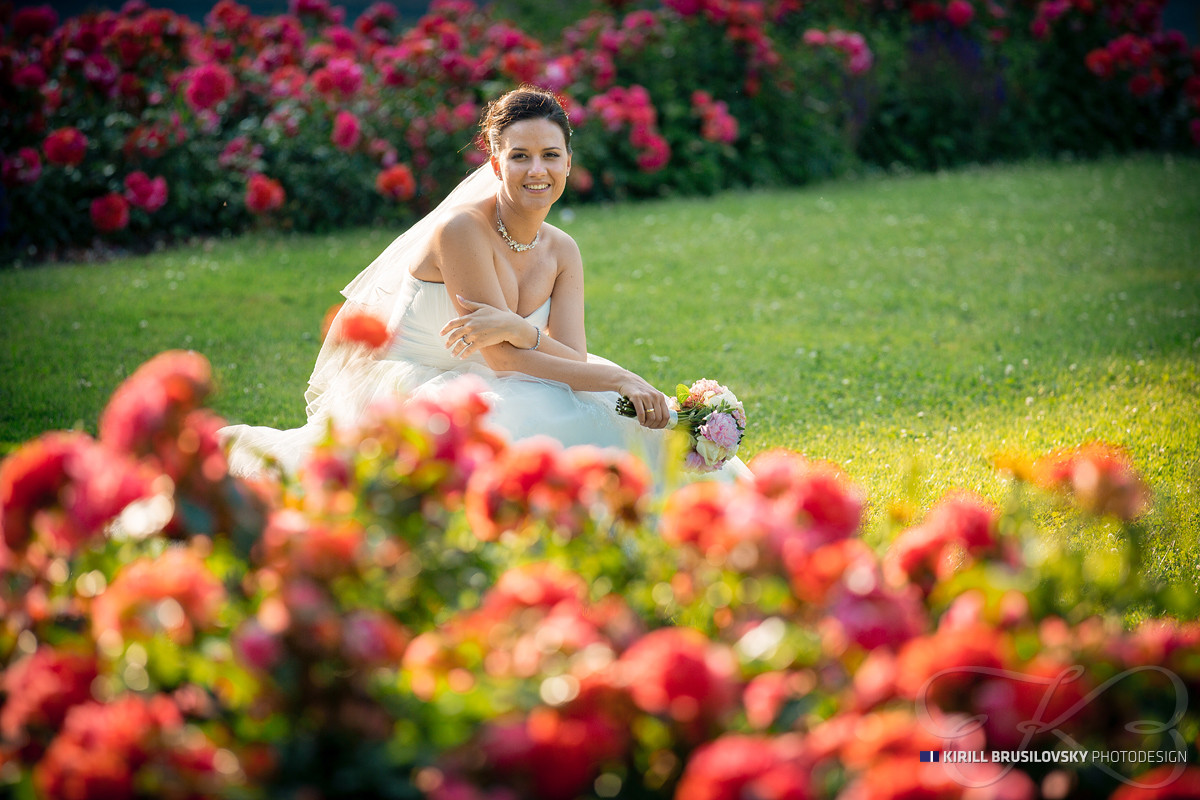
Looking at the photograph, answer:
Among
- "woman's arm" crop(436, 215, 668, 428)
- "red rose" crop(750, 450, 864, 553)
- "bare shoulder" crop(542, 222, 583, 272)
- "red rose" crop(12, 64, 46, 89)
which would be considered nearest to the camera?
"red rose" crop(750, 450, 864, 553)

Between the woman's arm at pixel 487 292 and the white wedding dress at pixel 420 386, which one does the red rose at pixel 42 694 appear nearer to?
the white wedding dress at pixel 420 386

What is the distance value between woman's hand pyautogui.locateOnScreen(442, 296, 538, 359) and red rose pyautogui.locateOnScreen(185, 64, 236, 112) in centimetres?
525

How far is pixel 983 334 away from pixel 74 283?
5.91 meters

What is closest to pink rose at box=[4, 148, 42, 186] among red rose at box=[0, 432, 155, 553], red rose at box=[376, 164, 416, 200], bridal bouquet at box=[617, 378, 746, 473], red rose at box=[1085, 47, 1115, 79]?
red rose at box=[376, 164, 416, 200]

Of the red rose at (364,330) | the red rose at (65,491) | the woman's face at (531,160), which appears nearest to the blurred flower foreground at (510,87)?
the woman's face at (531,160)

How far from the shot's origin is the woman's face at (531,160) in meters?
3.60

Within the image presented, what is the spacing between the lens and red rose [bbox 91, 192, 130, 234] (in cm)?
717

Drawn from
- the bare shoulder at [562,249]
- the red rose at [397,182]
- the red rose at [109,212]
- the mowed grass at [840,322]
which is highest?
the bare shoulder at [562,249]

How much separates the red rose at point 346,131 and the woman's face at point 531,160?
179 inches

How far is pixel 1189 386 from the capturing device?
5238mm

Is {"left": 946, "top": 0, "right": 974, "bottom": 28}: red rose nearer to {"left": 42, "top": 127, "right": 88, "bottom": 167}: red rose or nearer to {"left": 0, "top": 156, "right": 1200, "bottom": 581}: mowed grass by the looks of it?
{"left": 0, "top": 156, "right": 1200, "bottom": 581}: mowed grass

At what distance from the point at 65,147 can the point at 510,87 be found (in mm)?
3576

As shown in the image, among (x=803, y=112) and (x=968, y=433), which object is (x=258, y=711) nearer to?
(x=968, y=433)

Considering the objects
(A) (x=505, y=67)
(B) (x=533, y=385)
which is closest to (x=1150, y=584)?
(B) (x=533, y=385)
